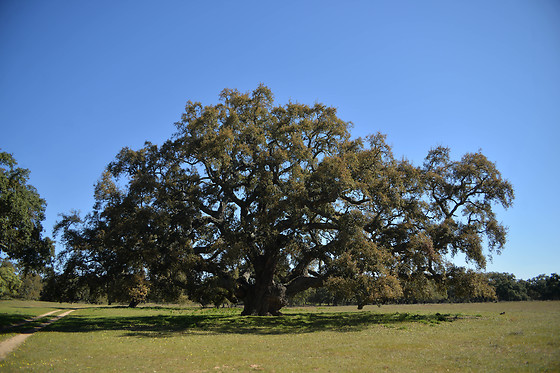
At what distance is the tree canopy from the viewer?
81.7ft

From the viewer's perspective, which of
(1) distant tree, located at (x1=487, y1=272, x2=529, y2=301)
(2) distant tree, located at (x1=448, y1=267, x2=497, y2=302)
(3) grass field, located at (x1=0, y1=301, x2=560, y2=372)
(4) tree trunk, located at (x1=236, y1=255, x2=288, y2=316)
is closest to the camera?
(3) grass field, located at (x1=0, y1=301, x2=560, y2=372)

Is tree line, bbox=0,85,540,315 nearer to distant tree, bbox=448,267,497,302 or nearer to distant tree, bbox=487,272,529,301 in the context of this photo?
distant tree, bbox=448,267,497,302

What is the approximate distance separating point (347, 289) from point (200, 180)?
15.8 metres

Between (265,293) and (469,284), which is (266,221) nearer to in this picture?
(265,293)

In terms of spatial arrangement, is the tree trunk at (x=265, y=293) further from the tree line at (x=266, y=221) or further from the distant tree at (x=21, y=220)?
the distant tree at (x=21, y=220)

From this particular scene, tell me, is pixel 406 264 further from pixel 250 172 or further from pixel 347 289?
pixel 250 172

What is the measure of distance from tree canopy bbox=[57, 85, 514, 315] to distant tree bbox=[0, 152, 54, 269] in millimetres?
1862

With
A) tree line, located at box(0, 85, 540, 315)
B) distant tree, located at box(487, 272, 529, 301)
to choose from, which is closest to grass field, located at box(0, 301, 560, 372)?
tree line, located at box(0, 85, 540, 315)

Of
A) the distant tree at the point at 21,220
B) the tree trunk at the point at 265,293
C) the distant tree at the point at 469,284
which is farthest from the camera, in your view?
the tree trunk at the point at 265,293

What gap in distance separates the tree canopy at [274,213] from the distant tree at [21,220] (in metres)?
1.86

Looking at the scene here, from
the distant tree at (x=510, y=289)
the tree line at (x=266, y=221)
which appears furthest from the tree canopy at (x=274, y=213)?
the distant tree at (x=510, y=289)

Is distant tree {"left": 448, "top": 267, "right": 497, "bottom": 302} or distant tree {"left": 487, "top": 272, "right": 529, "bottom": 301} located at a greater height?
distant tree {"left": 448, "top": 267, "right": 497, "bottom": 302}

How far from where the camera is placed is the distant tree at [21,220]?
869 inches

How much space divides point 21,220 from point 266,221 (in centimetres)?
1603
